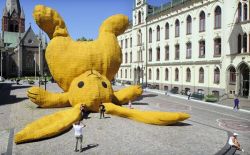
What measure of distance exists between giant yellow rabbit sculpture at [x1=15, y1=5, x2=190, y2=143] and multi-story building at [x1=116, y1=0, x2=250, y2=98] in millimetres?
18525

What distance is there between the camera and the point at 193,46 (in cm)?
4512

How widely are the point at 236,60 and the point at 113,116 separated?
74.3 ft

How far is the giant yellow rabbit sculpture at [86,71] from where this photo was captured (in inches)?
797

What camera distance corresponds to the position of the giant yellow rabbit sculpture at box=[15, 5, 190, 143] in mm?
20234

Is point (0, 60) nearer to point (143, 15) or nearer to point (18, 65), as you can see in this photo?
point (18, 65)

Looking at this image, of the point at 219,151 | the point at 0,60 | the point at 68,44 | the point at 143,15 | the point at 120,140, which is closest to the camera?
the point at 219,151

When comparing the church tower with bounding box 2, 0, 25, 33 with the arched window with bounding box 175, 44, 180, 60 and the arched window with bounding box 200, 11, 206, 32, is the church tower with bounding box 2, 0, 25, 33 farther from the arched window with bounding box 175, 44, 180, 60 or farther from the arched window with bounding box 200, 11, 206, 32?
the arched window with bounding box 200, 11, 206, 32

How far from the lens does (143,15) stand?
59.9 m

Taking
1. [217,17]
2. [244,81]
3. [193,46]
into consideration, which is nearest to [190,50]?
[193,46]

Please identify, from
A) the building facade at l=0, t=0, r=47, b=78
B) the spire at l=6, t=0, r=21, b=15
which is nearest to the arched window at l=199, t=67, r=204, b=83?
the building facade at l=0, t=0, r=47, b=78

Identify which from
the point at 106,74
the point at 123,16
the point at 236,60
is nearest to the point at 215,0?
the point at 236,60

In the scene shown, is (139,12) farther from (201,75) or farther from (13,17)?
(13,17)

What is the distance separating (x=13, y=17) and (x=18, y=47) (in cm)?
1678

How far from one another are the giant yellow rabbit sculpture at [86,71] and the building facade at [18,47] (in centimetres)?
7478
